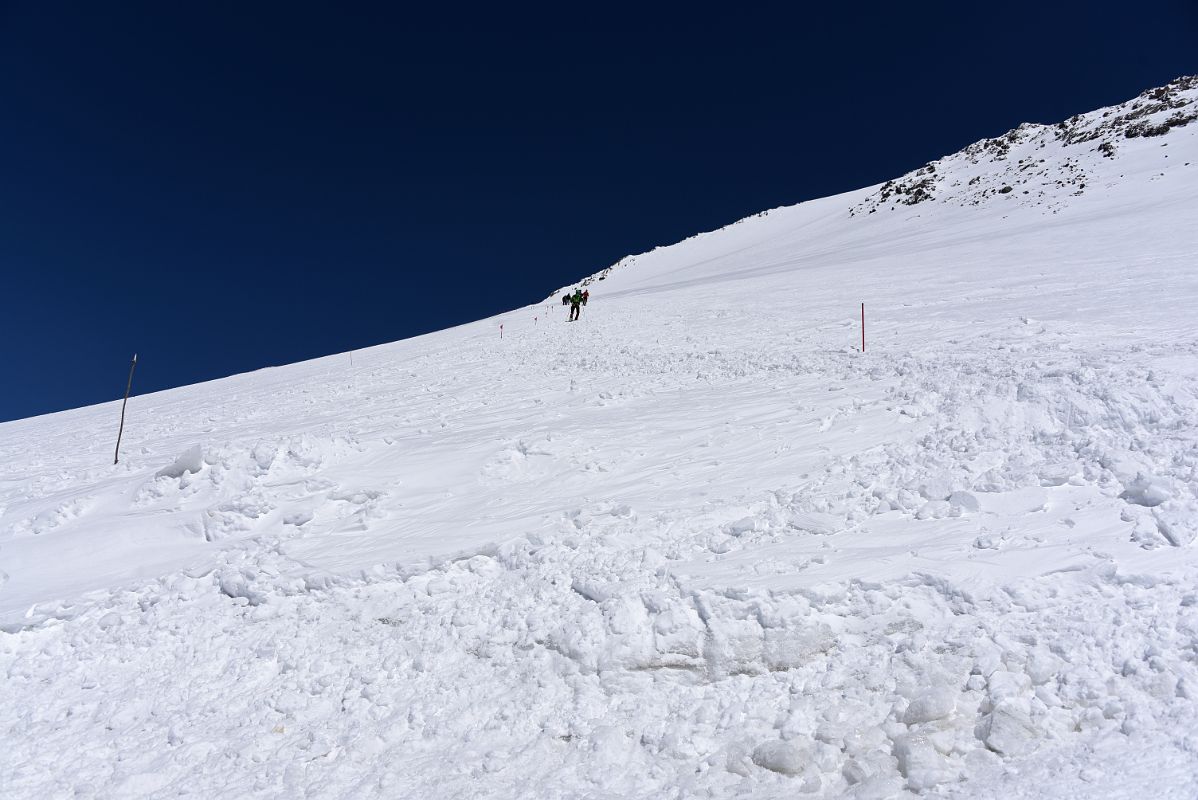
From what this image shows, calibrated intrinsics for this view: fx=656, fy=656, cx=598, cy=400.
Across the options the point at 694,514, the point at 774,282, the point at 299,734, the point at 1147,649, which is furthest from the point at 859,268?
the point at 299,734

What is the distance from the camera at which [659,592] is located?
674cm

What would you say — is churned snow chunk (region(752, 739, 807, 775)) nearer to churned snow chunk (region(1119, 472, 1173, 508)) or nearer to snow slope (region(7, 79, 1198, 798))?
snow slope (region(7, 79, 1198, 798))

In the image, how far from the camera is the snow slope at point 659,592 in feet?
16.8

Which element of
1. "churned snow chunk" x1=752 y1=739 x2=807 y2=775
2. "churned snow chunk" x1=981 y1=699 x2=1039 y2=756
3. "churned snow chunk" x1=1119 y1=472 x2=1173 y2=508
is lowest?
"churned snow chunk" x1=752 y1=739 x2=807 y2=775

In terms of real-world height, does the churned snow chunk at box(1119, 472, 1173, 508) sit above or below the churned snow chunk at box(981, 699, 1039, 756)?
above

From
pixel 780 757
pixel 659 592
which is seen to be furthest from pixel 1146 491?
pixel 659 592

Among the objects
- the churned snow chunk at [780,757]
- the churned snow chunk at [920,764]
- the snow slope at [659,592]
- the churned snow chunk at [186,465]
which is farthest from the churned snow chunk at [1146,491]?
the churned snow chunk at [186,465]

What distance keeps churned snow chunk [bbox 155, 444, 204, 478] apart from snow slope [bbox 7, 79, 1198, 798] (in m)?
0.05

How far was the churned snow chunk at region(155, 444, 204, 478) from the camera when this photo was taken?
413 inches

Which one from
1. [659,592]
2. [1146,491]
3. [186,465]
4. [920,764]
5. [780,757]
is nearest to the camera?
[920,764]

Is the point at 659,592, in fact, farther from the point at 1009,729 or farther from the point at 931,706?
the point at 1009,729

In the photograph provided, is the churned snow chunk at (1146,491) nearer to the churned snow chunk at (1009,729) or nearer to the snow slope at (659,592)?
the snow slope at (659,592)

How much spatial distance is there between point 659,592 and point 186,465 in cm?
822

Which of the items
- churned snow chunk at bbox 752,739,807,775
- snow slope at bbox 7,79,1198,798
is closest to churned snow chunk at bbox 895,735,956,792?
snow slope at bbox 7,79,1198,798
